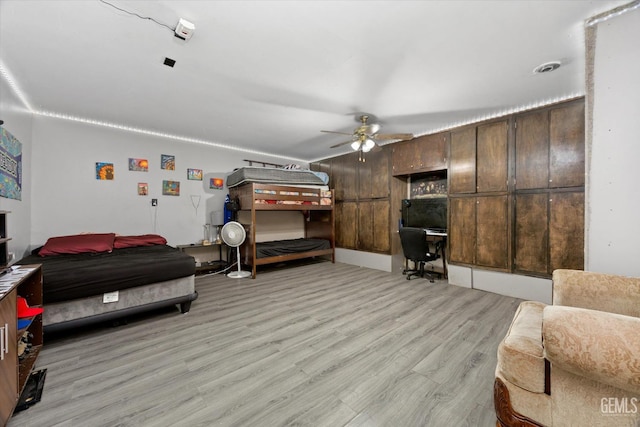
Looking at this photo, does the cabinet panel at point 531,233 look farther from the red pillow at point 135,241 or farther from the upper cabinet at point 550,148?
the red pillow at point 135,241

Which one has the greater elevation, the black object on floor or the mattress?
the mattress

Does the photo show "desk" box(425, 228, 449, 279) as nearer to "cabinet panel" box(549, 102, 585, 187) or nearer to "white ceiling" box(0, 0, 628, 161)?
"cabinet panel" box(549, 102, 585, 187)

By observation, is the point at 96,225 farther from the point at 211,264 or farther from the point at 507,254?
the point at 507,254

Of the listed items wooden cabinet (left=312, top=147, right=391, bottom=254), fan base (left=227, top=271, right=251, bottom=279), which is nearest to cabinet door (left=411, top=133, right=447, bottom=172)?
wooden cabinet (left=312, top=147, right=391, bottom=254)

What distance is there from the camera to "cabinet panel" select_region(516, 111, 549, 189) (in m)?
3.35

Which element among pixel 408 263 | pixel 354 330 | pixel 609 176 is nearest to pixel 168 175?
pixel 354 330

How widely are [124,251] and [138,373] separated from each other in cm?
227

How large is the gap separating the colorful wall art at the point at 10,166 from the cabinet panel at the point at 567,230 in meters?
6.83

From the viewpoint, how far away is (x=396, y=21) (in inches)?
75.6

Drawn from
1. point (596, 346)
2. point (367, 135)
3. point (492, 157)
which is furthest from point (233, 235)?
point (492, 157)

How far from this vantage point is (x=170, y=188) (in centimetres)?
488

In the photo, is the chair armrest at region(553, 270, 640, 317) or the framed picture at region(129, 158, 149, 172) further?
the framed picture at region(129, 158, 149, 172)

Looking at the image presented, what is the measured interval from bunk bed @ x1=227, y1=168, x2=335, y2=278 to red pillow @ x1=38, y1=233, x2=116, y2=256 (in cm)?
221

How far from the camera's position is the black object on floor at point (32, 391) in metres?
1.53
